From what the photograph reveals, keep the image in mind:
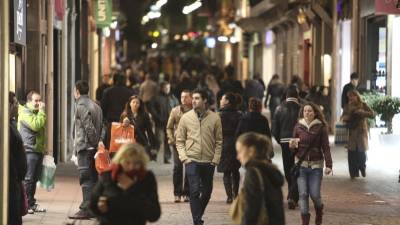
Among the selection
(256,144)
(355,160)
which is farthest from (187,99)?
(256,144)

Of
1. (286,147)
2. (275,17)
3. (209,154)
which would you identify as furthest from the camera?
(275,17)

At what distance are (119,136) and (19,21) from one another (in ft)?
7.88

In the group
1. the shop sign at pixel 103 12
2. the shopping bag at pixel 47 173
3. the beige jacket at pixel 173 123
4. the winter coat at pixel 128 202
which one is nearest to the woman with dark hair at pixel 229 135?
the beige jacket at pixel 173 123

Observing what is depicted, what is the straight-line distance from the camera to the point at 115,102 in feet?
65.8

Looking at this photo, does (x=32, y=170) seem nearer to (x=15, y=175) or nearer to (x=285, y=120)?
(x=15, y=175)

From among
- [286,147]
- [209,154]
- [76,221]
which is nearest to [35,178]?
[76,221]

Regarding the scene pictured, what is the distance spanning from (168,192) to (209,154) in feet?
14.1

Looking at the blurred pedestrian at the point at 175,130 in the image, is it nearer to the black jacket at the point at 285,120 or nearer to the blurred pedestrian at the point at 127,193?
the black jacket at the point at 285,120

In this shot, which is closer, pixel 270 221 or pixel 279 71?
pixel 270 221

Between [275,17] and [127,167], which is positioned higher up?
[275,17]

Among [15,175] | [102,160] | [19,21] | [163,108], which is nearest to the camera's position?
[15,175]

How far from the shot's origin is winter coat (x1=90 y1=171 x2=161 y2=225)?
26.0ft

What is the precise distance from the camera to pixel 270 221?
27.6ft

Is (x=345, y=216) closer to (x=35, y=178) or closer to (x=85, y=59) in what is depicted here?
(x=35, y=178)
